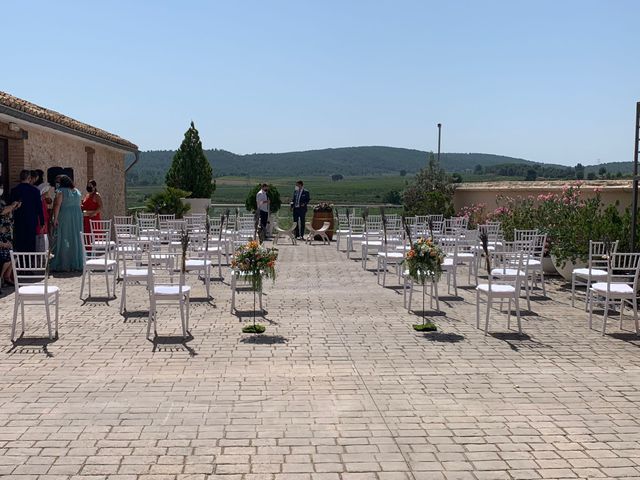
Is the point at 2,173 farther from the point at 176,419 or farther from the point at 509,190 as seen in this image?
the point at 509,190

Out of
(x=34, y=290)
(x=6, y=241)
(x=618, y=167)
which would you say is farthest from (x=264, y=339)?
(x=618, y=167)

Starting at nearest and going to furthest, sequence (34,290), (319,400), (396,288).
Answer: (319,400) → (34,290) → (396,288)

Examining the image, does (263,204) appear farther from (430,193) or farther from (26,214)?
(26,214)

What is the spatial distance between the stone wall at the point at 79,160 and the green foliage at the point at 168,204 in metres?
1.24

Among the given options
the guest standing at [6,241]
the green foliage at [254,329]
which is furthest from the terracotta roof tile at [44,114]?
the green foliage at [254,329]

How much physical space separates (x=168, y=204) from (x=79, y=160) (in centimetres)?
475

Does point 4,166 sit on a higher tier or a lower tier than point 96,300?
higher

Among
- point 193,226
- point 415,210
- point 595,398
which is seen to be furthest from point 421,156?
point 595,398

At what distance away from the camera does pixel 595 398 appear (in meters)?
6.34

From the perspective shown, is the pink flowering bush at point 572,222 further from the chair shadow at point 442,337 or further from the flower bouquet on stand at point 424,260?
the chair shadow at point 442,337

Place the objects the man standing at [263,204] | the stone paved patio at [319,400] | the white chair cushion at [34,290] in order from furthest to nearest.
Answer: the man standing at [263,204] < the white chair cushion at [34,290] < the stone paved patio at [319,400]

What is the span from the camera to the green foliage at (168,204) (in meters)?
24.2

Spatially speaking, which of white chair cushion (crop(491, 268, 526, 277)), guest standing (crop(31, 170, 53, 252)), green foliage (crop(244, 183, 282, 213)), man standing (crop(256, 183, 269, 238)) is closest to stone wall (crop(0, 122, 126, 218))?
guest standing (crop(31, 170, 53, 252))

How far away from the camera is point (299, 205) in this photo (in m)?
24.3
